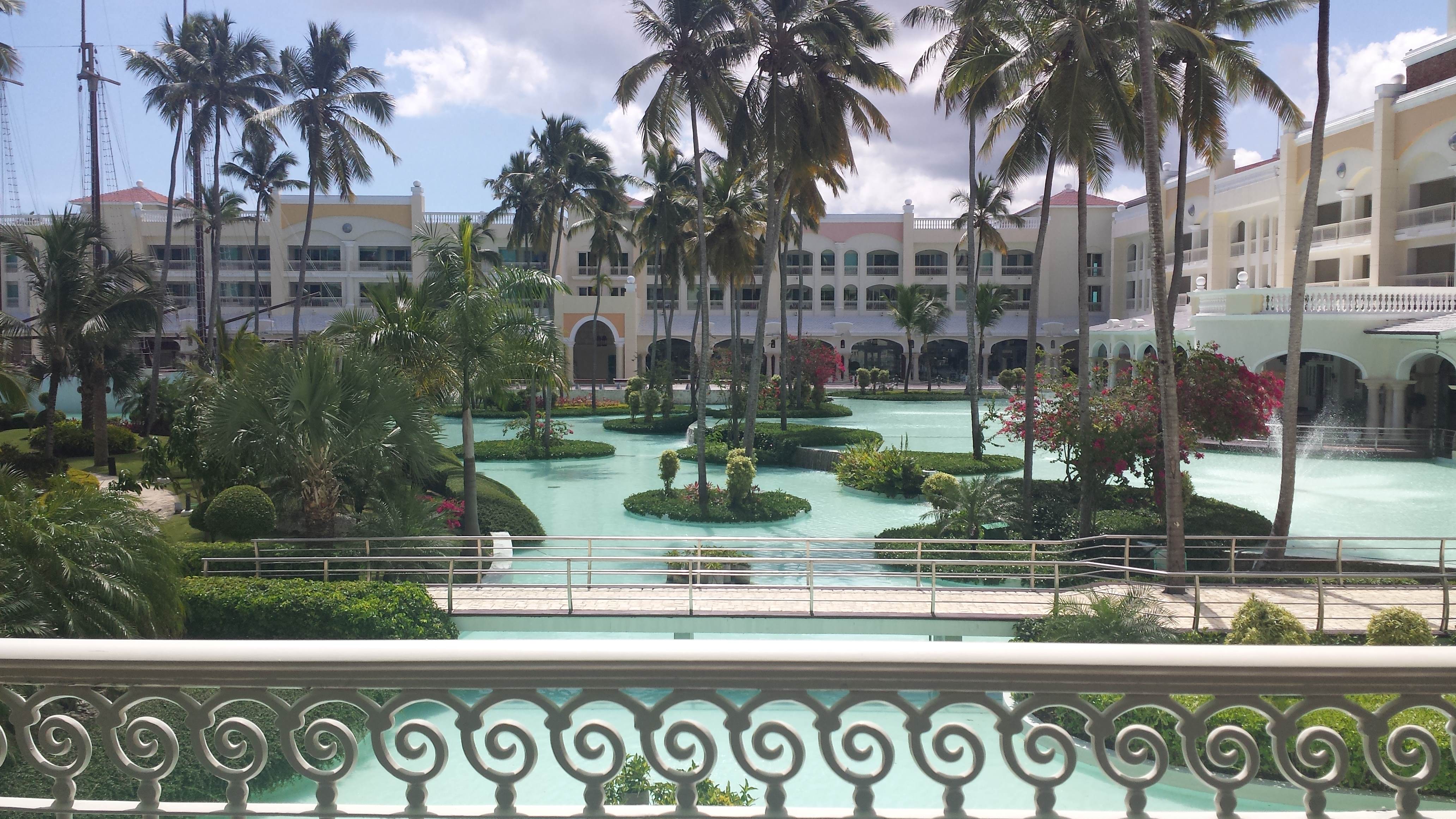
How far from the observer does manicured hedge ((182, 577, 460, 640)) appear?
10.7 metres

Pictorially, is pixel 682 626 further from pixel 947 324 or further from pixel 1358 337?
pixel 947 324

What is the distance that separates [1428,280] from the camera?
3172cm

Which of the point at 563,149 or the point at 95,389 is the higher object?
the point at 563,149

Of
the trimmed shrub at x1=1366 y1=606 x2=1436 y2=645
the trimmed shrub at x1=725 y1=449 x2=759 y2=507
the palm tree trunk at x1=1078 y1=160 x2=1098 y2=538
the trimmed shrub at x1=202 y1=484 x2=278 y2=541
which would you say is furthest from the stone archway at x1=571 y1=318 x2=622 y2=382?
the trimmed shrub at x1=1366 y1=606 x2=1436 y2=645

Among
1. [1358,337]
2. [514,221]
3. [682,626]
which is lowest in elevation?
[682,626]

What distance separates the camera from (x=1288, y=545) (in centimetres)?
1711

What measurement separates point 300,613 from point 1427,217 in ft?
114

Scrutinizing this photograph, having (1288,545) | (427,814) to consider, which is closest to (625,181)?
(1288,545)

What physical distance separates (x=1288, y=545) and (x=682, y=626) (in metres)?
11.9

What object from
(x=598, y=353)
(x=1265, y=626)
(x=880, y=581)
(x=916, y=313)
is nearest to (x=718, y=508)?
(x=880, y=581)

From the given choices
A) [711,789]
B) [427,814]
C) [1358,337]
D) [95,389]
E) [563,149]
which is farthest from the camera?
[563,149]

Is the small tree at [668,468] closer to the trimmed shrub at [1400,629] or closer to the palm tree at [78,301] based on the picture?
the palm tree at [78,301]

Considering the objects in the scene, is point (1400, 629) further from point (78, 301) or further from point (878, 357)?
point (878, 357)

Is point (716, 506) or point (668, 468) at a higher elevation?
point (668, 468)
